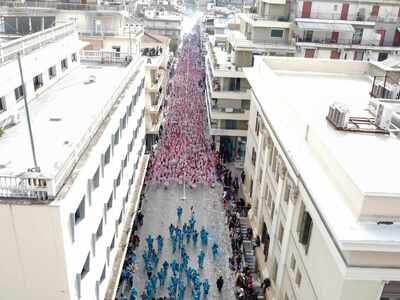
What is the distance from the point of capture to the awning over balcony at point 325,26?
1357 inches

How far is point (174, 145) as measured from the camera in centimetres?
3834

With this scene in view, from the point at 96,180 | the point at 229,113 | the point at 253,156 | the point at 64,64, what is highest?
the point at 64,64

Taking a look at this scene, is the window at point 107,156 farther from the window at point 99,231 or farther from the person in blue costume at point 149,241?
the person in blue costume at point 149,241

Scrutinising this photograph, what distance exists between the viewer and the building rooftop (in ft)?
38.2

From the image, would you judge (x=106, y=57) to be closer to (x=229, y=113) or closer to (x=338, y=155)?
(x=229, y=113)

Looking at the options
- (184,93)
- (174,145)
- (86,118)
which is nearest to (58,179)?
(86,118)

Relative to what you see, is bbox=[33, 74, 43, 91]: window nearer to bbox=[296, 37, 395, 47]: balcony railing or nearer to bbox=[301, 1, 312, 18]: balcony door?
bbox=[296, 37, 395, 47]: balcony railing

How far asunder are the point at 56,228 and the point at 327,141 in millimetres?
9923

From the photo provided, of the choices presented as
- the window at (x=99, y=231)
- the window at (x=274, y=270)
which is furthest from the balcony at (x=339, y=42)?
the window at (x=99, y=231)

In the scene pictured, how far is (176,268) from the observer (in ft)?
Answer: 73.8

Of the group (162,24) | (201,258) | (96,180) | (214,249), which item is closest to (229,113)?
(214,249)

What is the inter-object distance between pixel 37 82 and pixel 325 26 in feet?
83.4

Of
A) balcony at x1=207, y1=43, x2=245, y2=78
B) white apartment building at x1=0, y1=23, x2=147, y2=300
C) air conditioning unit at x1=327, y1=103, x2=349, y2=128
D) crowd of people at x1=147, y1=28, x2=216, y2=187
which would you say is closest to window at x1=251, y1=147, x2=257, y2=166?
crowd of people at x1=147, y1=28, x2=216, y2=187

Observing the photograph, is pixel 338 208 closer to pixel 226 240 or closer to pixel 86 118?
pixel 86 118
